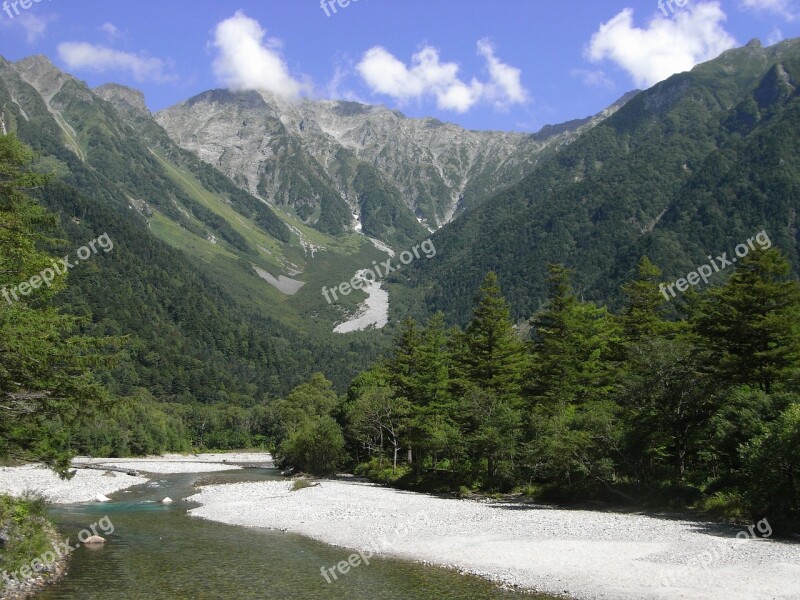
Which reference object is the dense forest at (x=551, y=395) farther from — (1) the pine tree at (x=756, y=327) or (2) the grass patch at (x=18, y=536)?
(2) the grass patch at (x=18, y=536)

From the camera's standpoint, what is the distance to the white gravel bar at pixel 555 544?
18.6m

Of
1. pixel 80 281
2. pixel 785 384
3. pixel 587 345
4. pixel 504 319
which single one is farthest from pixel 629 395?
pixel 80 281

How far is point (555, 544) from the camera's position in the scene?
2531 centimetres

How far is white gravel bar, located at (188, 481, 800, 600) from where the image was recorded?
1861 centimetres

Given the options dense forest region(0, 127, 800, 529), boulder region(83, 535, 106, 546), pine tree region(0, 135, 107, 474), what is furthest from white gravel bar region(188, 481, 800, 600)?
pine tree region(0, 135, 107, 474)

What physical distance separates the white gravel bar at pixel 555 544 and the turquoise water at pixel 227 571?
1.49m

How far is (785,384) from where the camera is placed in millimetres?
30359

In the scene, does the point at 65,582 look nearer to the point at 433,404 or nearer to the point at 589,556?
the point at 589,556

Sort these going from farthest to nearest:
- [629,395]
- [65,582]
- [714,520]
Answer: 1. [629,395]
2. [714,520]
3. [65,582]

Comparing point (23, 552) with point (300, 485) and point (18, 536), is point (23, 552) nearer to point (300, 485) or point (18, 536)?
point (18, 536)

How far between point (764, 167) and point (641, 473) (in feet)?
538

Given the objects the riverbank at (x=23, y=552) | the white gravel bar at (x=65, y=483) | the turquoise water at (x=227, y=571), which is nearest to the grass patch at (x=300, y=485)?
the white gravel bar at (x=65, y=483)

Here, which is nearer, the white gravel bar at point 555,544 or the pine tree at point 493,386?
the white gravel bar at point 555,544

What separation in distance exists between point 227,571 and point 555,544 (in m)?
13.0
